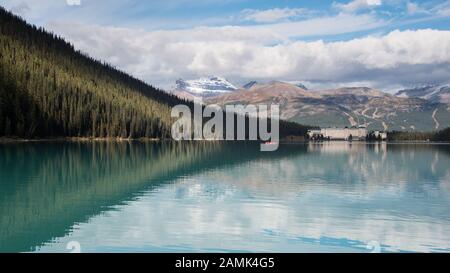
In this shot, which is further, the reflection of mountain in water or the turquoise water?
the reflection of mountain in water

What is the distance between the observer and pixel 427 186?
54.9 metres

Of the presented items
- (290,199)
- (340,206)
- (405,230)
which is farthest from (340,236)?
(290,199)

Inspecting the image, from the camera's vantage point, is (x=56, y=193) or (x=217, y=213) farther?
(x=56, y=193)

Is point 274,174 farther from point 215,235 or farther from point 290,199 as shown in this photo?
point 215,235

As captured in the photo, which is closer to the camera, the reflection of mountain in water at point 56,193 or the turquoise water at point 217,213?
the turquoise water at point 217,213

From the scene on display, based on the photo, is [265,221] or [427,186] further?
[427,186]

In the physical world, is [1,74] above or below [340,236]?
above

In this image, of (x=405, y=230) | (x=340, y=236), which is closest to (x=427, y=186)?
(x=405, y=230)

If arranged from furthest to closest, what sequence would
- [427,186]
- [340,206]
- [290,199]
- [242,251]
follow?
[427,186] < [290,199] < [340,206] < [242,251]

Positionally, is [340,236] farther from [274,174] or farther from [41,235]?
[274,174]

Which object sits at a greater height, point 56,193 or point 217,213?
point 56,193
